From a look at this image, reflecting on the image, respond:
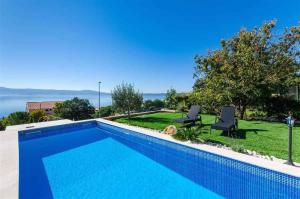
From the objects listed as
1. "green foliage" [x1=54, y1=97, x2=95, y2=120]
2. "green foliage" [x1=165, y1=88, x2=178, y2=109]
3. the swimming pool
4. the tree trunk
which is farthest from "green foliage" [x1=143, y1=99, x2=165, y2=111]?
the swimming pool

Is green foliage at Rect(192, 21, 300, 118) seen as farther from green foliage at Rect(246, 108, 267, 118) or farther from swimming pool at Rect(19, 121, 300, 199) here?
swimming pool at Rect(19, 121, 300, 199)

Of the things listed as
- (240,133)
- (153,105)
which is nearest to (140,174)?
(240,133)

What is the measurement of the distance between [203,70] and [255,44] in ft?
12.8

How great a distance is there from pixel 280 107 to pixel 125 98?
31.5ft

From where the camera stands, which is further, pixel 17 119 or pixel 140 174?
pixel 17 119

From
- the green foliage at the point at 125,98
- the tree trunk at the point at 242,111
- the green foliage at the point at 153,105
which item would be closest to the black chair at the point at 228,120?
the tree trunk at the point at 242,111

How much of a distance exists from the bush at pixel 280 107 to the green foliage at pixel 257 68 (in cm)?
71

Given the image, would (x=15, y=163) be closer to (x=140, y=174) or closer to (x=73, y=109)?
(x=140, y=174)

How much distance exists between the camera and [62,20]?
10234 millimetres

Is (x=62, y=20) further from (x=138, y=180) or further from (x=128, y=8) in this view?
Result: (x=138, y=180)

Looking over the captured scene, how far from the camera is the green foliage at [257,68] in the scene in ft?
33.2

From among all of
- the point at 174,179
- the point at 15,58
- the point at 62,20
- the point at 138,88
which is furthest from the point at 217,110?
the point at 15,58

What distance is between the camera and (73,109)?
45.2 feet

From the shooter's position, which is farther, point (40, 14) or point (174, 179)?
point (40, 14)
